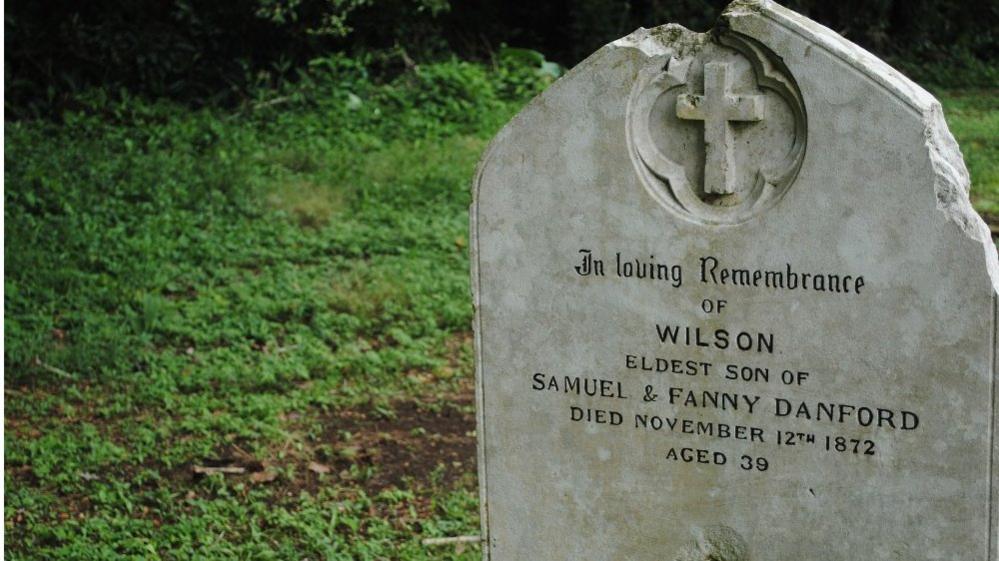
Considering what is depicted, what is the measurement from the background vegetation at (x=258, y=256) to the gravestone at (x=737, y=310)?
121 centimetres

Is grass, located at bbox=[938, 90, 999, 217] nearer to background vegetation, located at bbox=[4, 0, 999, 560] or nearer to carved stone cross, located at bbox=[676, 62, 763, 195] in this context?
background vegetation, located at bbox=[4, 0, 999, 560]

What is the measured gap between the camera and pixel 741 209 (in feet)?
10.1

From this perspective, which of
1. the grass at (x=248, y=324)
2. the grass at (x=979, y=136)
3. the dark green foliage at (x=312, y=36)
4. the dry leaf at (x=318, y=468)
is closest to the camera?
the grass at (x=248, y=324)

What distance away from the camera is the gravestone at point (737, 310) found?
290cm

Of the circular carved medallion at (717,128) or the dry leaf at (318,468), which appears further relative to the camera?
the dry leaf at (318,468)

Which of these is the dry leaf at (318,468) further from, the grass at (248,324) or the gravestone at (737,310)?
the gravestone at (737,310)

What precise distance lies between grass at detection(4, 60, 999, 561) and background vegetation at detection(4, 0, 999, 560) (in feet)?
0.05

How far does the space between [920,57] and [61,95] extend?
6.61 metres

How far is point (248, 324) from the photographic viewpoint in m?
6.16

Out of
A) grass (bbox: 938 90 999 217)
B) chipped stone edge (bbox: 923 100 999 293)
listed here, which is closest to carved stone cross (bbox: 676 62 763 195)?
chipped stone edge (bbox: 923 100 999 293)

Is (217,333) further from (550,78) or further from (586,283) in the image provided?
(550,78)

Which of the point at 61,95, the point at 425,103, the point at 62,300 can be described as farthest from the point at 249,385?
the point at 61,95

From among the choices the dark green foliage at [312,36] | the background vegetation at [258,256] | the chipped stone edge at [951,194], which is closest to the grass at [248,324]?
the background vegetation at [258,256]

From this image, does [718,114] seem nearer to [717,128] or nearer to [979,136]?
[717,128]
